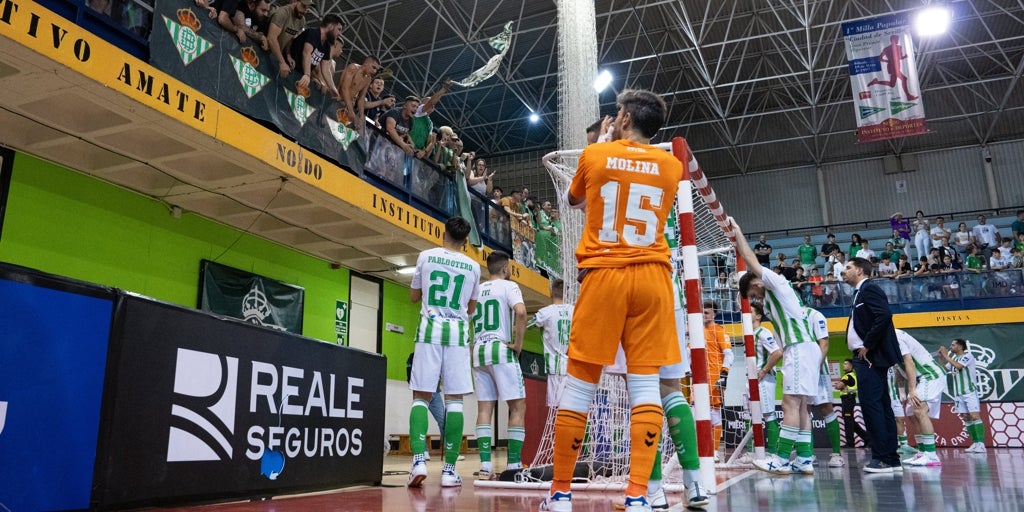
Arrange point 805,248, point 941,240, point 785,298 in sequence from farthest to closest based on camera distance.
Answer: point 805,248 < point 941,240 < point 785,298

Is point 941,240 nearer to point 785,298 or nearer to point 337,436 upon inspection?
point 785,298

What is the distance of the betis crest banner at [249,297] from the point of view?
9992 mm

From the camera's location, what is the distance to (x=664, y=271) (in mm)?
3215

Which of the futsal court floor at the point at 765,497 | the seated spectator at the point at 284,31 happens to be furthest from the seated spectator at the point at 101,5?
the futsal court floor at the point at 765,497

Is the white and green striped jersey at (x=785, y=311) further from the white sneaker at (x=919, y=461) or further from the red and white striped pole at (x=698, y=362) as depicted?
the white sneaker at (x=919, y=461)

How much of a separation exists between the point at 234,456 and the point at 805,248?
22.0 metres

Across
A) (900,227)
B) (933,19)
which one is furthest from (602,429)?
(900,227)

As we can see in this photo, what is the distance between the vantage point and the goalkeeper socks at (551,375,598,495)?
10.1 feet

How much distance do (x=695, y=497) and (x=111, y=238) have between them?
317 inches

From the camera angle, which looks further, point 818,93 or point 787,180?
point 787,180

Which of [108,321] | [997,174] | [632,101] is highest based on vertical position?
[997,174]

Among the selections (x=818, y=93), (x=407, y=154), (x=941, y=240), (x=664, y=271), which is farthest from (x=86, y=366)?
(x=818, y=93)

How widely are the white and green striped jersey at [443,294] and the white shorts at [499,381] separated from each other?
977 millimetres

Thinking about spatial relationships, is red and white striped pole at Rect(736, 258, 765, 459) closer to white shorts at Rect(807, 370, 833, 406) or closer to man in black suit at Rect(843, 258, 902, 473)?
white shorts at Rect(807, 370, 833, 406)
